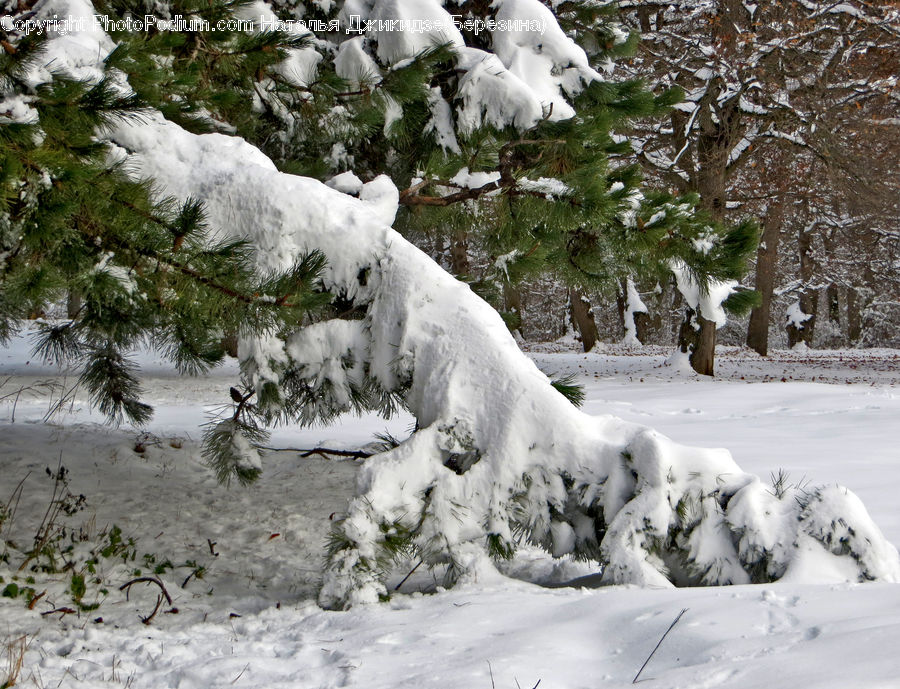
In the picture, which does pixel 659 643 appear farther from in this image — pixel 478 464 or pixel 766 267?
pixel 766 267

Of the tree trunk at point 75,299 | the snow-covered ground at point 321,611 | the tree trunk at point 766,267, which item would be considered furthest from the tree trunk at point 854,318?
the tree trunk at point 75,299

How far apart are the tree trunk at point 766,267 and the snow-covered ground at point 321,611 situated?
724 cm

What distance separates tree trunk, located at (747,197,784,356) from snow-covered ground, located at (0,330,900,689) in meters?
7.24

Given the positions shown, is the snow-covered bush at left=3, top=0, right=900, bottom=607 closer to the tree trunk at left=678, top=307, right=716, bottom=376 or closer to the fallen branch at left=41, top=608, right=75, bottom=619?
the fallen branch at left=41, top=608, right=75, bottom=619

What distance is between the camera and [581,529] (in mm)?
3041

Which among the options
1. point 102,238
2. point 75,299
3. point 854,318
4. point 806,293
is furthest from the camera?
point 854,318

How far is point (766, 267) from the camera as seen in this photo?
727 inches

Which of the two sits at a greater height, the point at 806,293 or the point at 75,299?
the point at 806,293

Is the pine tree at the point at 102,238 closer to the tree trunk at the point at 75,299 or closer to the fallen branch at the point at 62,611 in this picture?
the tree trunk at the point at 75,299

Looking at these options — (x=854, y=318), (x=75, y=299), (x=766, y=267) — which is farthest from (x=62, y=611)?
(x=854, y=318)

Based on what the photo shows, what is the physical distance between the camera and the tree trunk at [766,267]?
14.9 metres

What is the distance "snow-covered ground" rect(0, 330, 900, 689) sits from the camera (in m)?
2.01

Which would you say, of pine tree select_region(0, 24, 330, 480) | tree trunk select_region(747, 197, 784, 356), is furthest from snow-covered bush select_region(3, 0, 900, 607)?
tree trunk select_region(747, 197, 784, 356)

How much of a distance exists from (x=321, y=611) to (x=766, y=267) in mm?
17851
